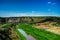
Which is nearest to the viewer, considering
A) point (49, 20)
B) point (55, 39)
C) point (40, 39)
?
point (55, 39)

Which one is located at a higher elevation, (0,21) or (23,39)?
(0,21)

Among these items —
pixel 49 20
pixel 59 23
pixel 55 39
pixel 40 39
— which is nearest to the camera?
pixel 55 39

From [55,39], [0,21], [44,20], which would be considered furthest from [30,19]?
[55,39]

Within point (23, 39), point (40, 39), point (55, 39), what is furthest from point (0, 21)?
point (55, 39)

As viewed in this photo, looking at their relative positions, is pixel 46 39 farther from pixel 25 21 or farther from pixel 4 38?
pixel 25 21

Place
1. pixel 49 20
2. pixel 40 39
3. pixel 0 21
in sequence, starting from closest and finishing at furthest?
pixel 40 39 → pixel 0 21 → pixel 49 20

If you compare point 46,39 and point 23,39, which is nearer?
point 46,39

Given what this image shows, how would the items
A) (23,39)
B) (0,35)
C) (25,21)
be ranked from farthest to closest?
(25,21) < (23,39) < (0,35)

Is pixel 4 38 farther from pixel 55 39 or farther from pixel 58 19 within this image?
pixel 58 19

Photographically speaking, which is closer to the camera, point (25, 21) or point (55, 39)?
point (55, 39)
